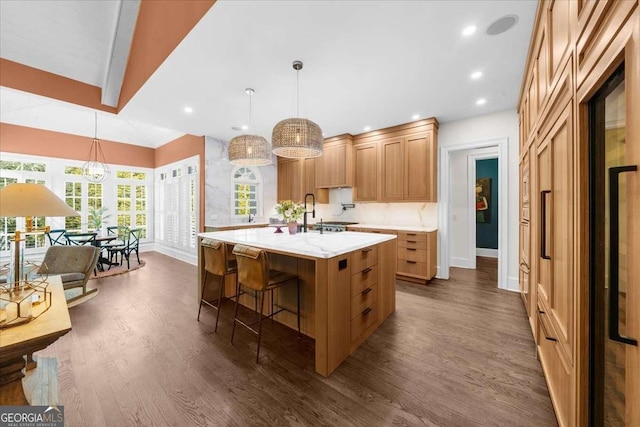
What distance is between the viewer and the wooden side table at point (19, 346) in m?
1.00

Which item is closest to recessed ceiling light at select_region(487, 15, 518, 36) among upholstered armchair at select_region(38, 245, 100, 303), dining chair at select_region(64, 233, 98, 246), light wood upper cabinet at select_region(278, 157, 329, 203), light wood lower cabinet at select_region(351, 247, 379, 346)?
light wood lower cabinet at select_region(351, 247, 379, 346)

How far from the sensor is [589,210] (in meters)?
1.05

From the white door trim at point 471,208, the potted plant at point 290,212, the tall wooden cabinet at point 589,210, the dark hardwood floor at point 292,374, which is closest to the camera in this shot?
the tall wooden cabinet at point 589,210

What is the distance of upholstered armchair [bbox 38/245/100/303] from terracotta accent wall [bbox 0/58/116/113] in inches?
86.3

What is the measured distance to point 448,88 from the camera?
→ 3.14 metres

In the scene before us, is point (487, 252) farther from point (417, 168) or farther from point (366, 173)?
point (366, 173)

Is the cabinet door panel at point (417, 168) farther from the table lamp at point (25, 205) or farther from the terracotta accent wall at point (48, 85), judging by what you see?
the terracotta accent wall at point (48, 85)

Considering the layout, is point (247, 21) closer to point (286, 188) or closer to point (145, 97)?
point (145, 97)

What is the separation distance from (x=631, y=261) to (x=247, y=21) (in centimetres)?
263

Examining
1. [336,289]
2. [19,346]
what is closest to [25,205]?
[19,346]

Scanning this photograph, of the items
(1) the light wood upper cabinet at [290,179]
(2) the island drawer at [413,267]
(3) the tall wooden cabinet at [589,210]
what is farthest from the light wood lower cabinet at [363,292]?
(1) the light wood upper cabinet at [290,179]

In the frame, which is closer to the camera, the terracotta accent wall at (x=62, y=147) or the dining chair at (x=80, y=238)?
the dining chair at (x=80, y=238)

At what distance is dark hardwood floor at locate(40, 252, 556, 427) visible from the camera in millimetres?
1519

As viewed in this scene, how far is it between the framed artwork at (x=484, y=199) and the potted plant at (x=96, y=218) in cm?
928
